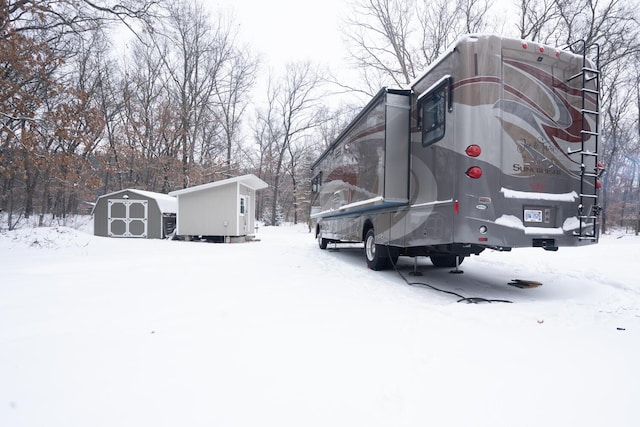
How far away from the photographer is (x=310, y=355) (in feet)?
8.16

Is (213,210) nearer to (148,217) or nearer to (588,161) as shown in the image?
(148,217)

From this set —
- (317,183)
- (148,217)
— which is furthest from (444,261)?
(148,217)

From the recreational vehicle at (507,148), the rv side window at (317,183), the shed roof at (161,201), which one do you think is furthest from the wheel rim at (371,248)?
the shed roof at (161,201)

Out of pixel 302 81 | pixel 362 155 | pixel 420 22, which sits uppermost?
pixel 302 81

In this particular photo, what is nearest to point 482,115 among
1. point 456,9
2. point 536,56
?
point 536,56

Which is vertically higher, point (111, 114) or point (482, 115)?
point (111, 114)

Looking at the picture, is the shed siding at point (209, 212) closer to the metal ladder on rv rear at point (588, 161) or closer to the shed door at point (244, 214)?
the shed door at point (244, 214)

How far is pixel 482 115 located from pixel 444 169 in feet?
2.59

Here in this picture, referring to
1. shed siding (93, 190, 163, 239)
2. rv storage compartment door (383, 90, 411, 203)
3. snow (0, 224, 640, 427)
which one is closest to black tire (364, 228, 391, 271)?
rv storage compartment door (383, 90, 411, 203)

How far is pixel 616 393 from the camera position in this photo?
79.5 inches

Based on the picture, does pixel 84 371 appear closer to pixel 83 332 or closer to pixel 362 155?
pixel 83 332

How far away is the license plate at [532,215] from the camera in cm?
428

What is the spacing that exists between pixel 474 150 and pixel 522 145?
0.68 metres

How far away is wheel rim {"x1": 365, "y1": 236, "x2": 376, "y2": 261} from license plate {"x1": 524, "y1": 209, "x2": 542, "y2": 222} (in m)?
3.02
